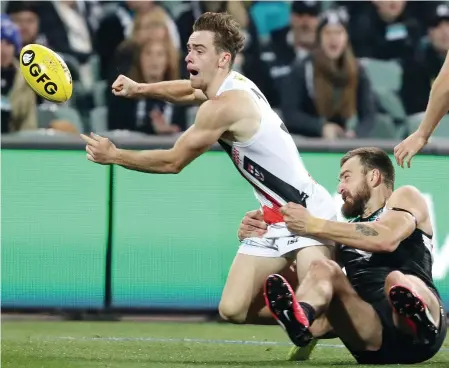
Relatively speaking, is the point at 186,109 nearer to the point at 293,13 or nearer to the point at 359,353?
the point at 293,13

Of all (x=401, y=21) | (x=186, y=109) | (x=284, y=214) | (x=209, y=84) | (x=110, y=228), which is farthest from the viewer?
(x=401, y=21)

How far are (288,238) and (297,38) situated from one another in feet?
17.8

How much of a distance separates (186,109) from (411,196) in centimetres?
505

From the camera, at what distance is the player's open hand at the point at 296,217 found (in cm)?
646

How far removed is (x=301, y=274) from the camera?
22.5ft

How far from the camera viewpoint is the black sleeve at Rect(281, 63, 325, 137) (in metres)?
11.3

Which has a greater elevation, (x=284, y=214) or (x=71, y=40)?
(x=71, y=40)

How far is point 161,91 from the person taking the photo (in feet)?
25.6

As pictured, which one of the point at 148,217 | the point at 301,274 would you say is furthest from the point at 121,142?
the point at 301,274

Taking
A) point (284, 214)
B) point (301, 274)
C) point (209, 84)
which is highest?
point (209, 84)

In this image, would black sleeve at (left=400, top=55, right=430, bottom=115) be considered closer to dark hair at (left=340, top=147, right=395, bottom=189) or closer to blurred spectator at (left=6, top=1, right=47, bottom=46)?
blurred spectator at (left=6, top=1, right=47, bottom=46)

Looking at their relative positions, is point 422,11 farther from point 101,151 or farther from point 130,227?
point 101,151

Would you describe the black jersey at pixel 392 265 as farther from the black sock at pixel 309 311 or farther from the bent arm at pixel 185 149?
the bent arm at pixel 185 149

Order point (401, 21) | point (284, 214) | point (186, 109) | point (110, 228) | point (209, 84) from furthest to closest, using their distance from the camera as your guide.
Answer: point (401, 21) < point (186, 109) < point (110, 228) < point (209, 84) < point (284, 214)
